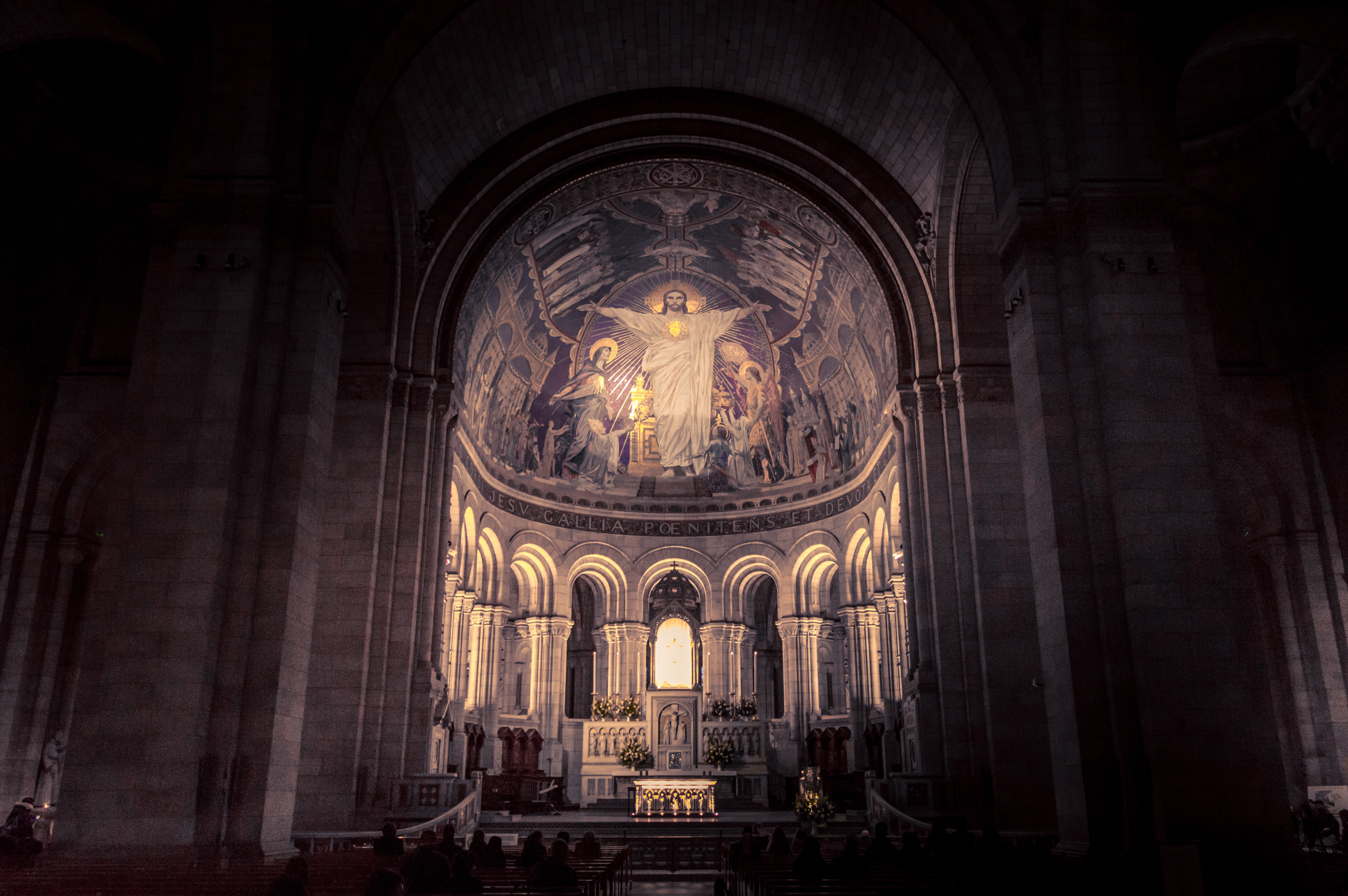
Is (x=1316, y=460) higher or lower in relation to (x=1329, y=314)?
lower

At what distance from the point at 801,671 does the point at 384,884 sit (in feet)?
81.5

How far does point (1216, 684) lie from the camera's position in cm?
973

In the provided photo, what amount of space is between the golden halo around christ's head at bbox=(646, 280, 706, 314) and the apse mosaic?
50 mm

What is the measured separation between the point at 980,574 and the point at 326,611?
1065 centimetres

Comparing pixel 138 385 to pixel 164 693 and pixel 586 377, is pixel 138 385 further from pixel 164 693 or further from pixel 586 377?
pixel 586 377

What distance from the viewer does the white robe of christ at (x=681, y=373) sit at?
27875 millimetres

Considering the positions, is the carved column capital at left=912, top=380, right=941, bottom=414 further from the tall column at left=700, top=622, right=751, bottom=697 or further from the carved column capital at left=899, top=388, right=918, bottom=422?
the tall column at left=700, top=622, right=751, bottom=697

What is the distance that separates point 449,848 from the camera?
820cm

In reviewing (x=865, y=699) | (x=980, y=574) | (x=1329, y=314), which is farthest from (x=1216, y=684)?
(x=865, y=699)

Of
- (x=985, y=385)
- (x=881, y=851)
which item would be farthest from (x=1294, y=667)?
(x=881, y=851)

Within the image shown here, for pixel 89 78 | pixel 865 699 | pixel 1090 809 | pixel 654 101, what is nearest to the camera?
pixel 1090 809

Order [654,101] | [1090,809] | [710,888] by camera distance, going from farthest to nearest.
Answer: [654,101] → [710,888] → [1090,809]

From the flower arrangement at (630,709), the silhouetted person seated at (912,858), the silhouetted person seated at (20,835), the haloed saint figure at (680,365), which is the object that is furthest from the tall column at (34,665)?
the flower arrangement at (630,709)

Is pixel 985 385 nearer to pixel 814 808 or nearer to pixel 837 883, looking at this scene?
pixel 814 808
